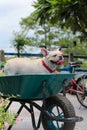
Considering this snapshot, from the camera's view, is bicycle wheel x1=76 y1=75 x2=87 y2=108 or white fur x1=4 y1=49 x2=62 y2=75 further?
bicycle wheel x1=76 y1=75 x2=87 y2=108

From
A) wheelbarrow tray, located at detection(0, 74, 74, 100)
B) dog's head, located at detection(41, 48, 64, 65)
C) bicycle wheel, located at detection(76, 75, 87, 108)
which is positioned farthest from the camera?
bicycle wheel, located at detection(76, 75, 87, 108)

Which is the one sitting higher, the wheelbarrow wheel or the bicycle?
the wheelbarrow wheel

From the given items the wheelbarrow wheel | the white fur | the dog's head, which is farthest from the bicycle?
the wheelbarrow wheel

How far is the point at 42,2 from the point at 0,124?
33.8 feet

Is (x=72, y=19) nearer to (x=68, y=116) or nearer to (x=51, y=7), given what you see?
(x=51, y=7)

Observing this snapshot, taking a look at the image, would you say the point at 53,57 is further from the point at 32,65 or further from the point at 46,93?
the point at 46,93

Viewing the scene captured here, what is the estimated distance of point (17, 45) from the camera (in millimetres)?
17125

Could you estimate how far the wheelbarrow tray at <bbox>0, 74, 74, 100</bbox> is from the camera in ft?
17.6

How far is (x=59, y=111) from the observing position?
5773mm

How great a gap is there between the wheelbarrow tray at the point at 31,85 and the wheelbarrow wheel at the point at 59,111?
0.51ft

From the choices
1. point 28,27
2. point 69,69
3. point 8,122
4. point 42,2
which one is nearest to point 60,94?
point 8,122

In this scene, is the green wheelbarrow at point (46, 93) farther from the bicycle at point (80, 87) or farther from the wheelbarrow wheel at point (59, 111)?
the bicycle at point (80, 87)

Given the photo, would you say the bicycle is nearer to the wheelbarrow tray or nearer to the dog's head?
the dog's head

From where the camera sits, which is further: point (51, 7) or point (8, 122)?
point (51, 7)
